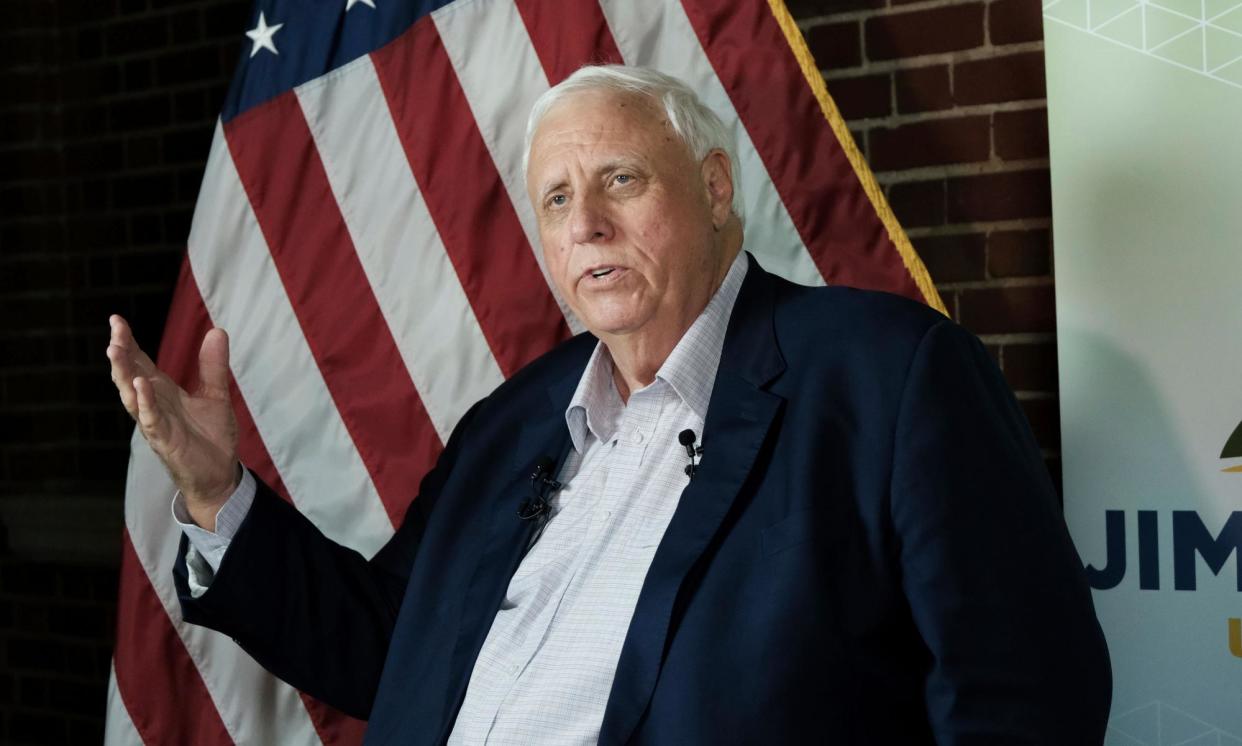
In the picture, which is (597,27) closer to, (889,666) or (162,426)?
(162,426)

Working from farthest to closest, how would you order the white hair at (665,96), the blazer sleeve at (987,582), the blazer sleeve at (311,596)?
the blazer sleeve at (311,596), the white hair at (665,96), the blazer sleeve at (987,582)

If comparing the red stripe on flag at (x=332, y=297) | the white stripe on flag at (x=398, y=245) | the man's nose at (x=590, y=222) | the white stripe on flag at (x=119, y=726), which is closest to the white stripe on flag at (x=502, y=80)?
the white stripe on flag at (x=398, y=245)

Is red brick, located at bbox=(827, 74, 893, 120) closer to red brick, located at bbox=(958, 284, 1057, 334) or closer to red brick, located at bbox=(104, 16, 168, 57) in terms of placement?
red brick, located at bbox=(958, 284, 1057, 334)

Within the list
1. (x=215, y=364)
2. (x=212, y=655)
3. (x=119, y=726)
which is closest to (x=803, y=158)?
(x=215, y=364)

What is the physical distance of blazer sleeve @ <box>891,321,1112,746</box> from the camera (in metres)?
1.18

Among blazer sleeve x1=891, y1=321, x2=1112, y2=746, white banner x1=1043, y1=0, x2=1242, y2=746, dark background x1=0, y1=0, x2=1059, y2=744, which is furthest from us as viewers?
dark background x1=0, y1=0, x2=1059, y2=744

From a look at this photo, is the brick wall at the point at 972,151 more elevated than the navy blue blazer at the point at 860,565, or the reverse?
the brick wall at the point at 972,151

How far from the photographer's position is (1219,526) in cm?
171

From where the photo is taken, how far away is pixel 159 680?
77.9 inches

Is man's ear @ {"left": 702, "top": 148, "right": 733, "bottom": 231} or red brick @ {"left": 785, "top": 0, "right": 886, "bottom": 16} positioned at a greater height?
red brick @ {"left": 785, "top": 0, "right": 886, "bottom": 16}


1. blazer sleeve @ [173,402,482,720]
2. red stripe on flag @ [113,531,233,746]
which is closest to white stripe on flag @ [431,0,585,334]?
blazer sleeve @ [173,402,482,720]

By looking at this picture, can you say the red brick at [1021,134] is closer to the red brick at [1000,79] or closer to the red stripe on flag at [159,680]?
the red brick at [1000,79]

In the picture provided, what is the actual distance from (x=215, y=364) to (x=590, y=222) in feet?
1.75

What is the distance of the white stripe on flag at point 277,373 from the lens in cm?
201
